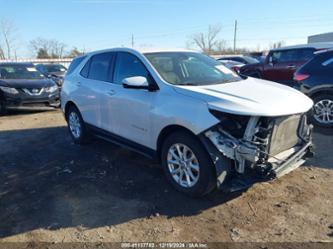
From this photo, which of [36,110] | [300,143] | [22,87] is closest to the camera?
[300,143]

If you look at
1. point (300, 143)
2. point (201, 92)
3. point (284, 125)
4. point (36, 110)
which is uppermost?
point (201, 92)

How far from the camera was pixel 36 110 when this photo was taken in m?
10.4

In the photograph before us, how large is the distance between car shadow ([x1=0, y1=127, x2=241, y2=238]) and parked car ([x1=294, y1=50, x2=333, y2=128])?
4027mm

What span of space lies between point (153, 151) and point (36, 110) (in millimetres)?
7219

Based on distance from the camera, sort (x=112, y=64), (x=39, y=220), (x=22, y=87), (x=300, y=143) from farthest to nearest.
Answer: (x=22, y=87) → (x=112, y=64) → (x=300, y=143) → (x=39, y=220)

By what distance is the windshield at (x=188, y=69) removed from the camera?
4391 millimetres

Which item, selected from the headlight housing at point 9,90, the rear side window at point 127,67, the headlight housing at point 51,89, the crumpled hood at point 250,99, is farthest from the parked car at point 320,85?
the headlight housing at point 9,90

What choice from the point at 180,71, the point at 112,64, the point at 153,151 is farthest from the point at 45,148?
the point at 180,71

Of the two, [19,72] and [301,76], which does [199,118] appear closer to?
[301,76]

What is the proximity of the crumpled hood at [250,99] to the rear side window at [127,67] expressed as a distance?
82 centimetres

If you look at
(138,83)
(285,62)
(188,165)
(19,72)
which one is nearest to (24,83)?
(19,72)

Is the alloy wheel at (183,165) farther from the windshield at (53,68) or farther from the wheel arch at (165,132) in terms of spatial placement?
the windshield at (53,68)

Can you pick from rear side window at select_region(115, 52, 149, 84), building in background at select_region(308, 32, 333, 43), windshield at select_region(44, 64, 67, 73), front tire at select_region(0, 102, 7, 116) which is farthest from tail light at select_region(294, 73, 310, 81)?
building in background at select_region(308, 32, 333, 43)

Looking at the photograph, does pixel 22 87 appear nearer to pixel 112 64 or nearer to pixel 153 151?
pixel 112 64
